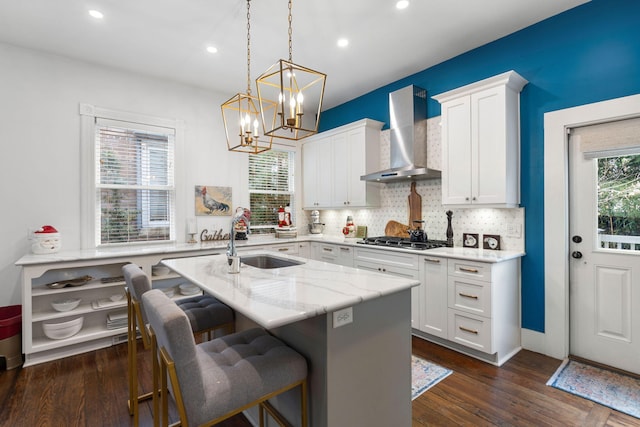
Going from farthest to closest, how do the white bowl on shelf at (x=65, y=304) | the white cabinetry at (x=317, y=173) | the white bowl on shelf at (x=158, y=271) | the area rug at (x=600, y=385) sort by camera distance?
the white cabinetry at (x=317, y=173) < the white bowl on shelf at (x=158, y=271) < the white bowl on shelf at (x=65, y=304) < the area rug at (x=600, y=385)

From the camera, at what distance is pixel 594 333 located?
2.65 meters

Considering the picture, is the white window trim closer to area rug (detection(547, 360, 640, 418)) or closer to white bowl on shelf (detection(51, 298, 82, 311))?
white bowl on shelf (detection(51, 298, 82, 311))

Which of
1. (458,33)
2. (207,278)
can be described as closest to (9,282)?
(207,278)

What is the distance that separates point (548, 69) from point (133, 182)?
457cm

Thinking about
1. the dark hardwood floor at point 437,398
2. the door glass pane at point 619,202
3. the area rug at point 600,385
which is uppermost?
the door glass pane at point 619,202

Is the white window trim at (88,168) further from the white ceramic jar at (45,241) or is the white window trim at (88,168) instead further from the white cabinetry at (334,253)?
the white cabinetry at (334,253)

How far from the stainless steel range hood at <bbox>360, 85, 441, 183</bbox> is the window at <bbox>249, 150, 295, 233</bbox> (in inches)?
73.0

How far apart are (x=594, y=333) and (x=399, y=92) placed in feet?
10.1

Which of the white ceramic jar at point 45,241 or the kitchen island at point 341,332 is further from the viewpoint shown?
the white ceramic jar at point 45,241

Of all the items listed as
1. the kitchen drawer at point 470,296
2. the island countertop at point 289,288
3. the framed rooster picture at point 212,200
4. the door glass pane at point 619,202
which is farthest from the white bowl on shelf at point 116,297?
the door glass pane at point 619,202

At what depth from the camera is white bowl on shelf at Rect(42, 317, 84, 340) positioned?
9.49 ft

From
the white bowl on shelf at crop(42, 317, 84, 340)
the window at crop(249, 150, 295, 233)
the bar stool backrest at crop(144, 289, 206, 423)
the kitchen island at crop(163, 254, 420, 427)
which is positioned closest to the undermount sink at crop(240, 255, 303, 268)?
the kitchen island at crop(163, 254, 420, 427)

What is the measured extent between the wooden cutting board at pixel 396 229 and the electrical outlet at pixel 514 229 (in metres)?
1.19

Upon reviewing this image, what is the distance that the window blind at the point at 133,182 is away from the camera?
363cm
